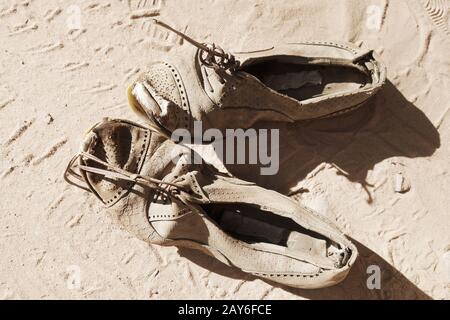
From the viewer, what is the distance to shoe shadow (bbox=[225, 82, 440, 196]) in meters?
1.97

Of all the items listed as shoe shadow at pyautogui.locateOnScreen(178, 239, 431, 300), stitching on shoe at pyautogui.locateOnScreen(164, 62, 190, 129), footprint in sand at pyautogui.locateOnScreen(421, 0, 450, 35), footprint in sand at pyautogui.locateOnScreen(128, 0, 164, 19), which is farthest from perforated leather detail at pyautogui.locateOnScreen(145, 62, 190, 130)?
footprint in sand at pyautogui.locateOnScreen(421, 0, 450, 35)

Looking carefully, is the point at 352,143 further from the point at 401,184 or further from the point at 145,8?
the point at 145,8

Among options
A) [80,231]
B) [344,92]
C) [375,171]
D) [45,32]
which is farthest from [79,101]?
[375,171]

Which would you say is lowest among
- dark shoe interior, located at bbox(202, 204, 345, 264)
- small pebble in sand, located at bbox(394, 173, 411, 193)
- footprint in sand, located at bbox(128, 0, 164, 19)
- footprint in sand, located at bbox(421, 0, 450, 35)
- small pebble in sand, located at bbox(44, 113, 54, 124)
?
dark shoe interior, located at bbox(202, 204, 345, 264)

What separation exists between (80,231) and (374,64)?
1314mm

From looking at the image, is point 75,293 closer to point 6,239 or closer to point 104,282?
point 104,282

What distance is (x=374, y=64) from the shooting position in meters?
1.87

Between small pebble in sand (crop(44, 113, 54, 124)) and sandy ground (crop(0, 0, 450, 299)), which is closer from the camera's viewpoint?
sandy ground (crop(0, 0, 450, 299))

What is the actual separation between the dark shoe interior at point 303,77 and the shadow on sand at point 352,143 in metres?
0.12

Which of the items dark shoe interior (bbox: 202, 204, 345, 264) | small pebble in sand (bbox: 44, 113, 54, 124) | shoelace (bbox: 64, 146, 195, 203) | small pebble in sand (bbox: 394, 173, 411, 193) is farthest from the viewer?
small pebble in sand (bbox: 44, 113, 54, 124)

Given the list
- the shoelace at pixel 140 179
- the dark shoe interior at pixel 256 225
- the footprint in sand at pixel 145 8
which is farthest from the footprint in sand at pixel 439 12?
the shoelace at pixel 140 179

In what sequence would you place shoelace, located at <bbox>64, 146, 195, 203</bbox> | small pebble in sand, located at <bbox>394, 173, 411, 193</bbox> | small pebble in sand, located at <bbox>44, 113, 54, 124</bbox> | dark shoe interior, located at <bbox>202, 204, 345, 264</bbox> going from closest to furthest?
shoelace, located at <bbox>64, 146, 195, 203</bbox> < dark shoe interior, located at <bbox>202, 204, 345, 264</bbox> < small pebble in sand, located at <bbox>394, 173, 411, 193</bbox> < small pebble in sand, located at <bbox>44, 113, 54, 124</bbox>

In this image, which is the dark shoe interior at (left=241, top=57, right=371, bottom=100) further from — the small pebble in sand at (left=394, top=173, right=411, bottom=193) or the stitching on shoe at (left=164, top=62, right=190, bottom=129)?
the small pebble in sand at (left=394, top=173, right=411, bottom=193)

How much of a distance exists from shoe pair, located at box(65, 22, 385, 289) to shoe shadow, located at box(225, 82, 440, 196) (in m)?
0.11
